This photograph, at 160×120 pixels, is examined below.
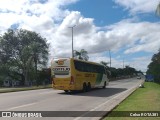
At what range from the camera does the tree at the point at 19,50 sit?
309 feet

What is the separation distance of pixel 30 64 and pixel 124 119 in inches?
2998

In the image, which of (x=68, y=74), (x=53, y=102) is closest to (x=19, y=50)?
(x=68, y=74)

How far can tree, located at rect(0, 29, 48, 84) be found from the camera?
→ 94312 millimetres

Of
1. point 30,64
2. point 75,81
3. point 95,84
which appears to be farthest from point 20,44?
point 75,81

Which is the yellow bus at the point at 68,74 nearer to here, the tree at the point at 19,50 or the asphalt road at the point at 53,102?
the asphalt road at the point at 53,102

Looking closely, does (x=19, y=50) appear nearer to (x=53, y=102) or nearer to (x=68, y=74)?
(x=68, y=74)

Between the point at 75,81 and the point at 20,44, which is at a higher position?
the point at 20,44

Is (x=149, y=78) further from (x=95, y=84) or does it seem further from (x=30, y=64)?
(x=95, y=84)

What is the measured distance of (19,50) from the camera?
320ft

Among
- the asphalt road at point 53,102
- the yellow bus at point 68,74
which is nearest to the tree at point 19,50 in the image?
the yellow bus at point 68,74

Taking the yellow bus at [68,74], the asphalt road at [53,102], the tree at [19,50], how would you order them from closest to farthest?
the asphalt road at [53,102], the yellow bus at [68,74], the tree at [19,50]

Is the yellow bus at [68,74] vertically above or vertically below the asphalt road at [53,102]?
above

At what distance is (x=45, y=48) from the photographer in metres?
97.5

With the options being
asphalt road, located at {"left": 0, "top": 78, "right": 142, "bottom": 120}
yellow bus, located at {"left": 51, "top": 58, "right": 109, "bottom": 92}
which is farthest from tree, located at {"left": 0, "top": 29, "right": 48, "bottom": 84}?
asphalt road, located at {"left": 0, "top": 78, "right": 142, "bottom": 120}
